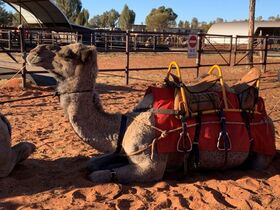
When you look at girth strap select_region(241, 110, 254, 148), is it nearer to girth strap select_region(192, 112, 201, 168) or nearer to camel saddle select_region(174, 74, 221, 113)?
camel saddle select_region(174, 74, 221, 113)

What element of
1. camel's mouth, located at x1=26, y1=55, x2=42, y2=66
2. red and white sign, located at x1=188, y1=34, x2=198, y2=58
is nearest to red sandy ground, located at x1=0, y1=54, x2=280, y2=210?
camel's mouth, located at x1=26, y1=55, x2=42, y2=66

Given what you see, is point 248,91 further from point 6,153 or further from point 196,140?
point 6,153

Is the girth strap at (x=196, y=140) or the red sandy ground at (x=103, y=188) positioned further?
the girth strap at (x=196, y=140)

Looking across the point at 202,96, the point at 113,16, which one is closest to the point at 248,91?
the point at 202,96

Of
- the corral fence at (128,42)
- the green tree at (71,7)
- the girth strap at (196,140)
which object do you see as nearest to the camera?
the girth strap at (196,140)

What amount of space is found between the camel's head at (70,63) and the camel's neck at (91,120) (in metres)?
0.10

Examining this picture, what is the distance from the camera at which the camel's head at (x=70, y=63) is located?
4172mm

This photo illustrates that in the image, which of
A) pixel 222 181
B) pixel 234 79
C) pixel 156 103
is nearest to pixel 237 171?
pixel 222 181

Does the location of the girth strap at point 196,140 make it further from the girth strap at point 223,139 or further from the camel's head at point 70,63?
the camel's head at point 70,63

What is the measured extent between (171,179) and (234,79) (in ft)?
36.5

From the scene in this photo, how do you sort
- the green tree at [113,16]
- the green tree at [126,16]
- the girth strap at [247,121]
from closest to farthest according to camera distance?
the girth strap at [247,121]
the green tree at [126,16]
the green tree at [113,16]

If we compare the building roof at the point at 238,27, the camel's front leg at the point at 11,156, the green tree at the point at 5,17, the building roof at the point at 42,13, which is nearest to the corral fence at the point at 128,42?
the camel's front leg at the point at 11,156

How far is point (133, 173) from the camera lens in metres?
4.28

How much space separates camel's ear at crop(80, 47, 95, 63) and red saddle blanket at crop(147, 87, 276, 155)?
0.73m
